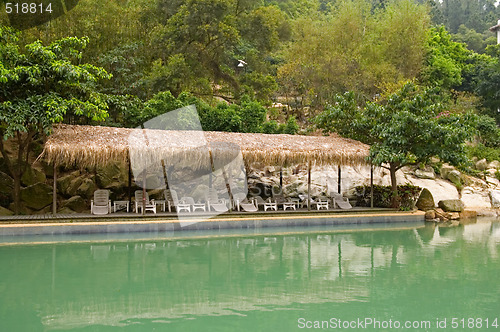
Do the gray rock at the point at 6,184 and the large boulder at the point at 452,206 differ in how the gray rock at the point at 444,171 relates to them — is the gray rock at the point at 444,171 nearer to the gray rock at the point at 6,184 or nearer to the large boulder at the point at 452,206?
the large boulder at the point at 452,206

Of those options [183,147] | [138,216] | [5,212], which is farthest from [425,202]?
[5,212]

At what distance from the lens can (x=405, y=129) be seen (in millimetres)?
13977

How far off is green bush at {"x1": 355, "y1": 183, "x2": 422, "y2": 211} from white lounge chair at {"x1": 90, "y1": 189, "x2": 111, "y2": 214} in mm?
8660

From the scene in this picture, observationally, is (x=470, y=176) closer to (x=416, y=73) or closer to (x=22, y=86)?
(x=416, y=73)

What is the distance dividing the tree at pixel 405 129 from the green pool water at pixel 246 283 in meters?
3.28

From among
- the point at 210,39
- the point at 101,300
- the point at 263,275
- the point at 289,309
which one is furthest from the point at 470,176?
the point at 101,300

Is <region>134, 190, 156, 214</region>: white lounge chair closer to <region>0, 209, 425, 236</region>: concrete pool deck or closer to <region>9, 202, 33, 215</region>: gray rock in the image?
<region>0, 209, 425, 236</region>: concrete pool deck

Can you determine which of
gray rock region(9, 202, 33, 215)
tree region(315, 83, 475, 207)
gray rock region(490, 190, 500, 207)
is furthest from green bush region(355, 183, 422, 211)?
gray rock region(9, 202, 33, 215)

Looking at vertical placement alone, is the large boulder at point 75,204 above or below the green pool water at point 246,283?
above

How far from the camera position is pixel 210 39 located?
72.4 ft

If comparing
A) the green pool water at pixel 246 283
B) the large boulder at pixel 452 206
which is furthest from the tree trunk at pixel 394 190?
the green pool water at pixel 246 283

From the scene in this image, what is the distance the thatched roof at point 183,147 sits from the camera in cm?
1174

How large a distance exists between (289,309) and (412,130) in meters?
9.64

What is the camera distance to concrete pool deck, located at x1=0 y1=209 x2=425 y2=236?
429 inches
